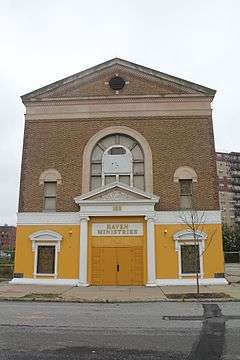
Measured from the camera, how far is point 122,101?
27.0 m

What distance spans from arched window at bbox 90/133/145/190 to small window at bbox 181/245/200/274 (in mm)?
4361

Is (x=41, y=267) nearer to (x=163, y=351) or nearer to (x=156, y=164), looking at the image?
(x=156, y=164)

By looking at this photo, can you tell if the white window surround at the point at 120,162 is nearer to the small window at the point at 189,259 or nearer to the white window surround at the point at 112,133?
the white window surround at the point at 112,133

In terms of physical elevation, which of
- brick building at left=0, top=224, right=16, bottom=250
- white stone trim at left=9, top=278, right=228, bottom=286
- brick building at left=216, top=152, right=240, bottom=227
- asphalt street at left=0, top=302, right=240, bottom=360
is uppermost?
brick building at left=216, top=152, right=240, bottom=227

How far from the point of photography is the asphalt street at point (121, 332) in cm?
793

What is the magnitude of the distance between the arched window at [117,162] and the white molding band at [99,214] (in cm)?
176

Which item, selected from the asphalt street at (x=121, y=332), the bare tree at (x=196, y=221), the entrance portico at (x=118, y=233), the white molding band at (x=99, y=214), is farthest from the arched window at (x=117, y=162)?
the asphalt street at (x=121, y=332)

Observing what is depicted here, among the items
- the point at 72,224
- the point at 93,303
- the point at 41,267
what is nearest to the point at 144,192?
the point at 72,224

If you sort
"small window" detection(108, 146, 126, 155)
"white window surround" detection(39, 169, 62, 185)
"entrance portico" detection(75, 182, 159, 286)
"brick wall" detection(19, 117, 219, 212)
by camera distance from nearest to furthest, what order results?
"entrance portico" detection(75, 182, 159, 286) < "brick wall" detection(19, 117, 219, 212) < "white window surround" detection(39, 169, 62, 185) < "small window" detection(108, 146, 126, 155)

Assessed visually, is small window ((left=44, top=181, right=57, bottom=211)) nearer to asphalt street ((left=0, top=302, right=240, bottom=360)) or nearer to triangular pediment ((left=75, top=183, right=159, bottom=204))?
triangular pediment ((left=75, top=183, right=159, bottom=204))

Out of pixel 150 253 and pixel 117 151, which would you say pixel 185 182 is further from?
pixel 150 253

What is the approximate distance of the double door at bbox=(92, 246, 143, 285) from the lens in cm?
2412

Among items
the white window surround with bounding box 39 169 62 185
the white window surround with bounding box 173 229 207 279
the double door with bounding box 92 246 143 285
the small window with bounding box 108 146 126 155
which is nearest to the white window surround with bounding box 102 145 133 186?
the small window with bounding box 108 146 126 155

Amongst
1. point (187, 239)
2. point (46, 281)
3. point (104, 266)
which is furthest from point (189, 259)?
point (46, 281)
